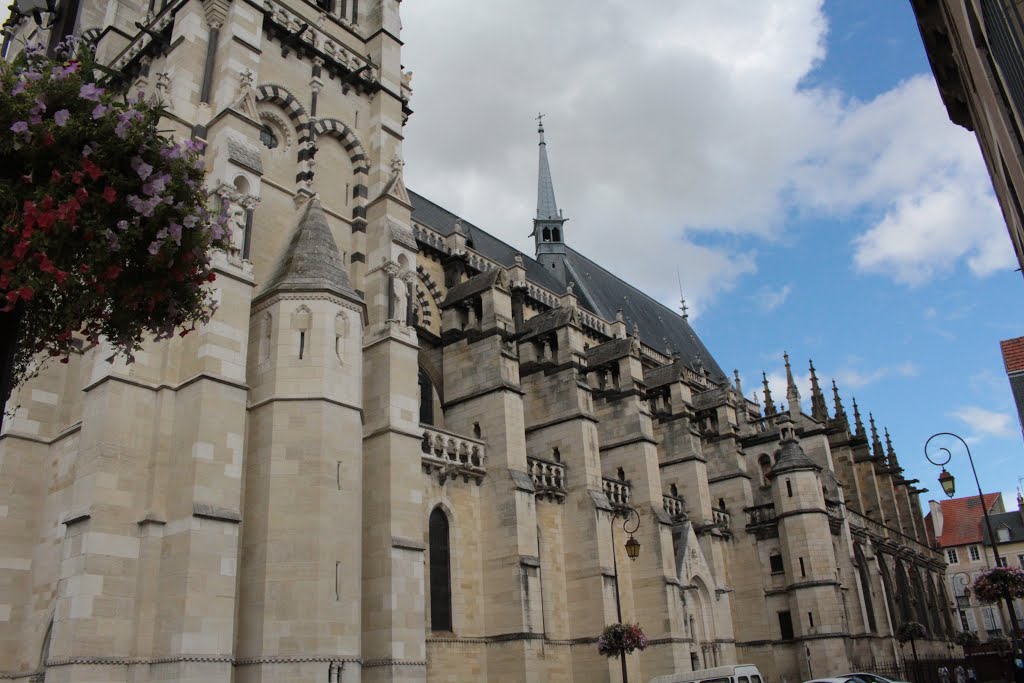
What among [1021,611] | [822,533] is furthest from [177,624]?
[1021,611]

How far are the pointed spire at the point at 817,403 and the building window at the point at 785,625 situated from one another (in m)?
18.0

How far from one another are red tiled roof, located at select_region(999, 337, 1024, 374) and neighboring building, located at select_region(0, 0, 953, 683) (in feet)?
28.5

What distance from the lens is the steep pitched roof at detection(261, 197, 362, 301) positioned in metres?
17.3

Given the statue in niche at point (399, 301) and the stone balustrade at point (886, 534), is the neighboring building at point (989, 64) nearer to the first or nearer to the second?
the statue in niche at point (399, 301)

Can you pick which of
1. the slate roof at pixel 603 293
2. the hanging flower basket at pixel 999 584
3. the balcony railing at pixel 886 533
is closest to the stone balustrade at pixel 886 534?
the balcony railing at pixel 886 533

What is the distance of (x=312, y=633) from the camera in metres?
14.7

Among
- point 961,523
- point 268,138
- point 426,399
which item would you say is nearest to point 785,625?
point 426,399

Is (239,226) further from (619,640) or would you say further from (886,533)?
(886,533)

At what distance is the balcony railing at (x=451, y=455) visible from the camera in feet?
70.0

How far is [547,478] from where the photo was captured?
25234 millimetres

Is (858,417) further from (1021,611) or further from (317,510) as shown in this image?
(317,510)

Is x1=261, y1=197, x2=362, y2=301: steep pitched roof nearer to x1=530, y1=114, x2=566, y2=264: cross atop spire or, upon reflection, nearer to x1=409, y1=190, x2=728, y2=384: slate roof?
x1=409, y1=190, x2=728, y2=384: slate roof

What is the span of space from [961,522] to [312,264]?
72.8m

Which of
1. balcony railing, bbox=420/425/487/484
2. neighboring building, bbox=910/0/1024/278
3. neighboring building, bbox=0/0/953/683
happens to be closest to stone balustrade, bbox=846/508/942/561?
neighboring building, bbox=0/0/953/683
